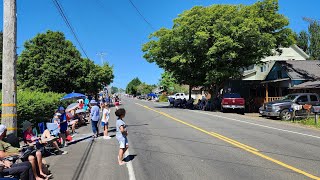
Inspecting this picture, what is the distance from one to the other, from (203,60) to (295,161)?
31074 mm

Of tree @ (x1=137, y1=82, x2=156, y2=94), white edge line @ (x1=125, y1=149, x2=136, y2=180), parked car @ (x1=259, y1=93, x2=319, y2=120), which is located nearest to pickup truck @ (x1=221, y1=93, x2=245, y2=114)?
parked car @ (x1=259, y1=93, x2=319, y2=120)

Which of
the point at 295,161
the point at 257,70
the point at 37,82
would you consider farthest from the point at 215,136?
the point at 257,70

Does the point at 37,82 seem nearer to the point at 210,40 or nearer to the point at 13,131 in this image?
the point at 210,40

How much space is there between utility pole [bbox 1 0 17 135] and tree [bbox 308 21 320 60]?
73.2 metres

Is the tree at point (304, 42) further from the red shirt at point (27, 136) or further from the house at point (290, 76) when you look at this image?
the red shirt at point (27, 136)

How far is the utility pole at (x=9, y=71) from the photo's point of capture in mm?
9578

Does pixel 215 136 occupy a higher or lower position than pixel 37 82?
lower

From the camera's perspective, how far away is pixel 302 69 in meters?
41.5

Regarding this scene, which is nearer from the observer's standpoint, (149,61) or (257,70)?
(149,61)

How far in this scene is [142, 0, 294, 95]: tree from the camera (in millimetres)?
37781

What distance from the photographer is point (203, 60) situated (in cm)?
4056

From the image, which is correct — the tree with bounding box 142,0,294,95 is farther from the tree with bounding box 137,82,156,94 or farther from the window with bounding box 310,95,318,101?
the tree with bounding box 137,82,156,94

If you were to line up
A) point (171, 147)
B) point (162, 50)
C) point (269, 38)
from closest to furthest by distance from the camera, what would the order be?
point (171, 147) → point (269, 38) → point (162, 50)

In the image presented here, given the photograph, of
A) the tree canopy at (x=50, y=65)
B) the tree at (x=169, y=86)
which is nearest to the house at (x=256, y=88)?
the tree canopy at (x=50, y=65)
